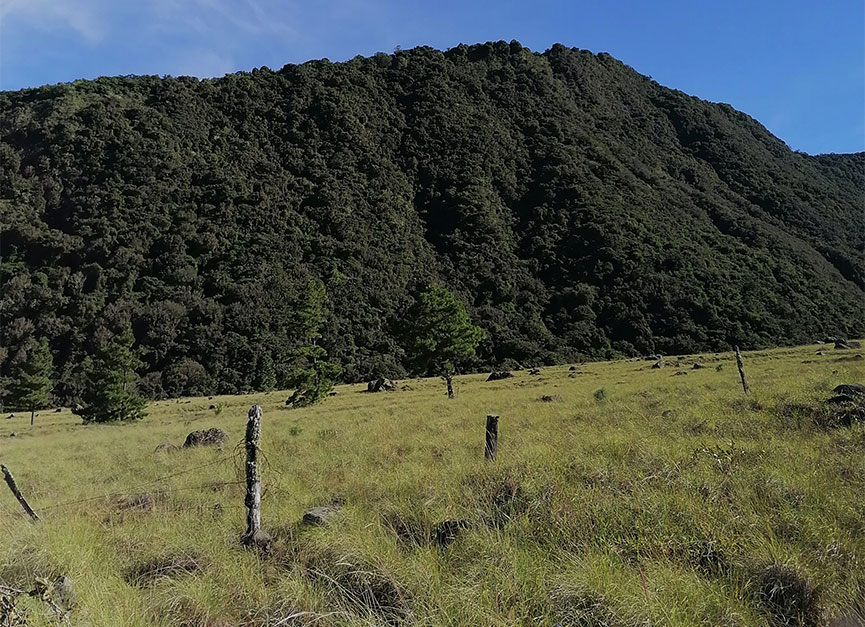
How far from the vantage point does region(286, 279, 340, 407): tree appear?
34.8 m

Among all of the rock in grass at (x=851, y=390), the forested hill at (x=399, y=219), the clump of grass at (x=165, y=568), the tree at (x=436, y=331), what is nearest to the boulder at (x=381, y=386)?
the tree at (x=436, y=331)

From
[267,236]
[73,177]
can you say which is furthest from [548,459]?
[73,177]

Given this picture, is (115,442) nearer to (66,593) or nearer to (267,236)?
(66,593)

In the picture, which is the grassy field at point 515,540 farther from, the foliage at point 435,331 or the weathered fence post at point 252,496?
the foliage at point 435,331

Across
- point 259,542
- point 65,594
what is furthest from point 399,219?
point 65,594

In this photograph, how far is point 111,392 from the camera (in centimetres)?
3638

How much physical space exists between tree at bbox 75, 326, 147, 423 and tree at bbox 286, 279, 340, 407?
12563 mm

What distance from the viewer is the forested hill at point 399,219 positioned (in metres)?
74.9

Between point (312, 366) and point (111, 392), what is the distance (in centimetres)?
1521

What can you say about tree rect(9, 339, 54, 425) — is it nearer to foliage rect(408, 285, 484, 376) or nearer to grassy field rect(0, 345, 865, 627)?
foliage rect(408, 285, 484, 376)

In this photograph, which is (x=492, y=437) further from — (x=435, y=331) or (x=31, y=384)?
(x=31, y=384)

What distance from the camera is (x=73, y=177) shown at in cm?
10294

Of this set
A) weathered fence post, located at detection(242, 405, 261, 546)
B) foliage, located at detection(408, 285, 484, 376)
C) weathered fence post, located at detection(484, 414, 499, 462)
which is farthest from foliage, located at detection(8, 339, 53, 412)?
weathered fence post, located at detection(484, 414, 499, 462)

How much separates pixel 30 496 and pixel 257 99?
15889 centimetres
